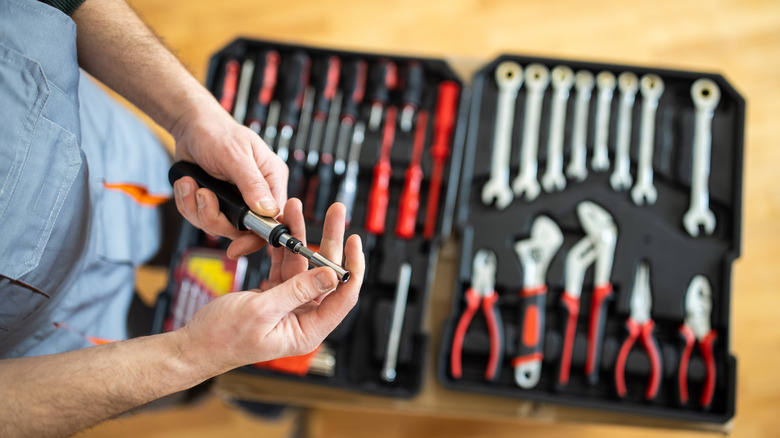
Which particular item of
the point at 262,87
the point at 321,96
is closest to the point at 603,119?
the point at 321,96

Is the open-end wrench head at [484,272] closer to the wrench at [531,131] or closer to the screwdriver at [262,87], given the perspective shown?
the wrench at [531,131]

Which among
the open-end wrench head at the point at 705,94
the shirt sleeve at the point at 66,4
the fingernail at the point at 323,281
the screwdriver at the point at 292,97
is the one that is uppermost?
the open-end wrench head at the point at 705,94

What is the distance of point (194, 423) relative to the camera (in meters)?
1.38

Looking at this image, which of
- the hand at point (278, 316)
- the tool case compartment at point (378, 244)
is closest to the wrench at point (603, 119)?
the tool case compartment at point (378, 244)

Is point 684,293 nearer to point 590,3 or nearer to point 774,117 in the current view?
point 774,117

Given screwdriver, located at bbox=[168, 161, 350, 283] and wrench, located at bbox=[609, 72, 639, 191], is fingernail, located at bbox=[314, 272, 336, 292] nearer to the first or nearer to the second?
screwdriver, located at bbox=[168, 161, 350, 283]

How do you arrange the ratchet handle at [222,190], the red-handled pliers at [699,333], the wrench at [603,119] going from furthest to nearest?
the wrench at [603,119]
the red-handled pliers at [699,333]
the ratchet handle at [222,190]

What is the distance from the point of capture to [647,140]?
960 millimetres

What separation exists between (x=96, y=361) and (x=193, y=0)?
4.64 ft

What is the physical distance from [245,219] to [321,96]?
48 centimetres

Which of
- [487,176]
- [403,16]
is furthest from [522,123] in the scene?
[403,16]

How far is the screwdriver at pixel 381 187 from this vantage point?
934 millimetres

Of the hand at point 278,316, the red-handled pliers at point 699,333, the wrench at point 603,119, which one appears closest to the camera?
the hand at point 278,316

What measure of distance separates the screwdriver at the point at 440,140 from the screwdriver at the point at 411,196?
2cm
